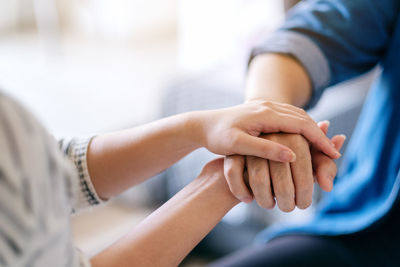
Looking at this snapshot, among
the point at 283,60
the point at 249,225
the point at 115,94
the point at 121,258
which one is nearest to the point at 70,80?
the point at 115,94

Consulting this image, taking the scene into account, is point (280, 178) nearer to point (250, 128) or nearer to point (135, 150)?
point (250, 128)

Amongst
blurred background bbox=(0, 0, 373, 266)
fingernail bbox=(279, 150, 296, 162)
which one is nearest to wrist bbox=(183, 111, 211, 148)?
fingernail bbox=(279, 150, 296, 162)

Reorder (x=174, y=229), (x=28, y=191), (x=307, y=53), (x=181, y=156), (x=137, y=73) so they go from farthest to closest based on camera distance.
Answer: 1. (x=137, y=73)
2. (x=307, y=53)
3. (x=181, y=156)
4. (x=174, y=229)
5. (x=28, y=191)

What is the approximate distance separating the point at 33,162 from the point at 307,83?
537mm

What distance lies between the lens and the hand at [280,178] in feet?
1.80

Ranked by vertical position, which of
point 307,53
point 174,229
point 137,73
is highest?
point 307,53

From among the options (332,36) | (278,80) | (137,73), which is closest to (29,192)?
(278,80)

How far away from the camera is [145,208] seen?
1.55 metres

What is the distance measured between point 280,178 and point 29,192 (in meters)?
→ 0.31

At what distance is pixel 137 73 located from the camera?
116 inches

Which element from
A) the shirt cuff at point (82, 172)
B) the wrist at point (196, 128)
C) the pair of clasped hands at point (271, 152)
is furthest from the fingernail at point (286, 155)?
the shirt cuff at point (82, 172)

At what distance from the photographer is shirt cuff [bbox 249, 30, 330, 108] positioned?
2.49ft

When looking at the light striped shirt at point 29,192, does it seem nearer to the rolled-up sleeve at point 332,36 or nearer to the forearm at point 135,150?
the forearm at point 135,150

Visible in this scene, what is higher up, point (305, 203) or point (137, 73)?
point (305, 203)
